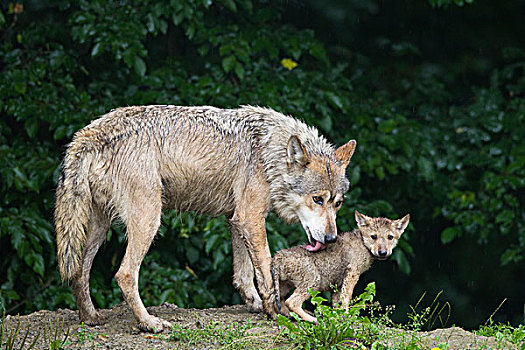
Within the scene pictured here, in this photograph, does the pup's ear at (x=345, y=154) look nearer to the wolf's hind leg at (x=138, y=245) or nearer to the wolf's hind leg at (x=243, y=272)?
the wolf's hind leg at (x=243, y=272)

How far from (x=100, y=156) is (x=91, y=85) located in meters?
3.00

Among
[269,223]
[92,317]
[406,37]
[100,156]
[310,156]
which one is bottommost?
[92,317]

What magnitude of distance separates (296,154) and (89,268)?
1.94 meters

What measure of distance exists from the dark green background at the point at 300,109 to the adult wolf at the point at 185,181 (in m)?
1.46

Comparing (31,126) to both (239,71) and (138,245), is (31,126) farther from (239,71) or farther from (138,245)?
(138,245)

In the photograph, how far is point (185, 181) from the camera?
215 inches

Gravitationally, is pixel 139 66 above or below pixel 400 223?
above

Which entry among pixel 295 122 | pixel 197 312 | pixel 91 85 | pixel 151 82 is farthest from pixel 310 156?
pixel 91 85

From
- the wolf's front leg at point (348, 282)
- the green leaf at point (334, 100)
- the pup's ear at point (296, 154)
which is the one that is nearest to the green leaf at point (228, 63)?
the green leaf at point (334, 100)

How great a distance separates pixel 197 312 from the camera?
5734mm

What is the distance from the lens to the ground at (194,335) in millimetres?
4586

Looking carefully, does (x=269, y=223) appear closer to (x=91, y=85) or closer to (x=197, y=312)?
(x=197, y=312)

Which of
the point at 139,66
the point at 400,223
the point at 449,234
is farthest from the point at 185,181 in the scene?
the point at 449,234

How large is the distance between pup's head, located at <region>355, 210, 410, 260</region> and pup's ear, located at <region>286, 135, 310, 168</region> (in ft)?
1.98
